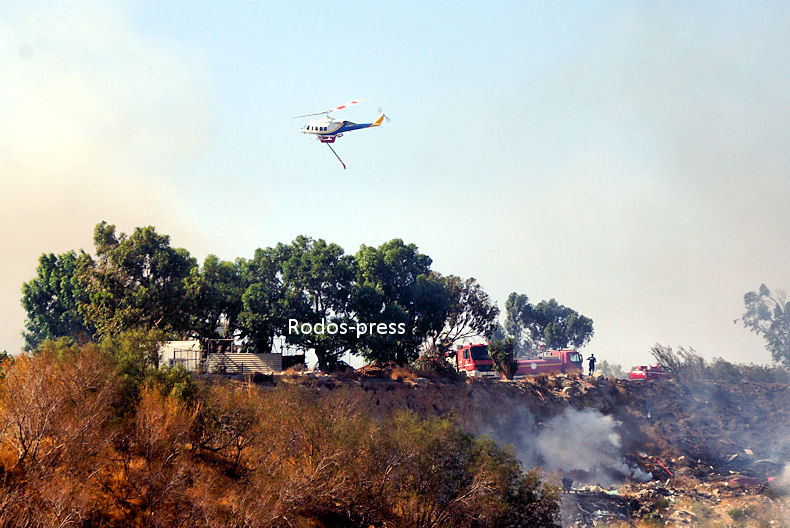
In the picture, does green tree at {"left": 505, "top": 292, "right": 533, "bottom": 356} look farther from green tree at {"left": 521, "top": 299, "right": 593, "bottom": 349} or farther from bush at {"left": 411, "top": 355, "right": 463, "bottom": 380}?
bush at {"left": 411, "top": 355, "right": 463, "bottom": 380}

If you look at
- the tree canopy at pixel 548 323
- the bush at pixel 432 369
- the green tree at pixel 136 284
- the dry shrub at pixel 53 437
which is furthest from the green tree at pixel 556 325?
the dry shrub at pixel 53 437

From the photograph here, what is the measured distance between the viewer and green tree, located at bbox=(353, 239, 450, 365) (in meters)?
59.2

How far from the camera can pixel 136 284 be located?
176ft

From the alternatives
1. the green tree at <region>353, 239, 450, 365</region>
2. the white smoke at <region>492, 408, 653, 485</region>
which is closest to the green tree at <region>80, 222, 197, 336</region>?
the green tree at <region>353, 239, 450, 365</region>

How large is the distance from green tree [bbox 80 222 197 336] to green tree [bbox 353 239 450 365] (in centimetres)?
1498

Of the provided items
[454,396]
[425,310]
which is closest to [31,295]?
[425,310]

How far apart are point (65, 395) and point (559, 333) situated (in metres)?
107

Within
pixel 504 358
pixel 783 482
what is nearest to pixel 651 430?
pixel 783 482

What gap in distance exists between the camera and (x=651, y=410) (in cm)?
7050

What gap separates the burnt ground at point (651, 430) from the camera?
48719 millimetres

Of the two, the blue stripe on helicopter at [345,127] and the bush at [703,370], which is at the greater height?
the blue stripe on helicopter at [345,127]

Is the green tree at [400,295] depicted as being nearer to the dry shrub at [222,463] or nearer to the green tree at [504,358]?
the green tree at [504,358]

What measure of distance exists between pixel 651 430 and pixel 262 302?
4052 cm

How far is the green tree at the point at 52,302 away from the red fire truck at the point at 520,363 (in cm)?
4197
